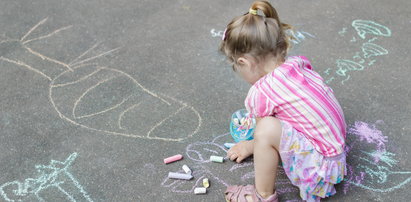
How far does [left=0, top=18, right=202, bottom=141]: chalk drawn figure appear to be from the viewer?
8.39 ft

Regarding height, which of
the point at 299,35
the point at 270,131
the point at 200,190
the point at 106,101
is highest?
the point at 270,131

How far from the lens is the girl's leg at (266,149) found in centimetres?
188

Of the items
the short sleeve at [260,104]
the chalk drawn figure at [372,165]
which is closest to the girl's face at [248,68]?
the short sleeve at [260,104]

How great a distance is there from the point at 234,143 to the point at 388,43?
1.63 m

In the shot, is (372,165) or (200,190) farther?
(372,165)

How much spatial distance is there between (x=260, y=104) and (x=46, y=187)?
4.02ft

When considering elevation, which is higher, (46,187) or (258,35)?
(258,35)

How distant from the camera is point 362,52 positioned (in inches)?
123

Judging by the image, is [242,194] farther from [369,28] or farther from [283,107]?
[369,28]

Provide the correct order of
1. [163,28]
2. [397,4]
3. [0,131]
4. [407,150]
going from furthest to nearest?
[397,4] → [163,28] → [0,131] → [407,150]

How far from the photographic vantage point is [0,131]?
2.55 m

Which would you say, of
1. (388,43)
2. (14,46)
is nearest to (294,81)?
(388,43)

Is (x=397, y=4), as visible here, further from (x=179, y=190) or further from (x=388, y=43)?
(x=179, y=190)

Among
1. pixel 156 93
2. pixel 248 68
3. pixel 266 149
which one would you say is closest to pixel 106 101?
pixel 156 93
